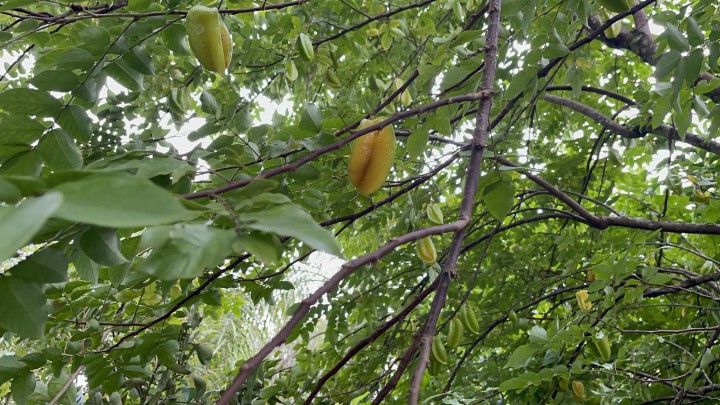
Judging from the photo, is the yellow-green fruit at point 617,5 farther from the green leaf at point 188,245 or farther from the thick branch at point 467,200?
the green leaf at point 188,245

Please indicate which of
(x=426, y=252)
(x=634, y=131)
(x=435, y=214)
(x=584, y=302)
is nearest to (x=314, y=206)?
(x=426, y=252)

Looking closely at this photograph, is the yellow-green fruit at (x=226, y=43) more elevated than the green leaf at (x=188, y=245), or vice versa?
the yellow-green fruit at (x=226, y=43)

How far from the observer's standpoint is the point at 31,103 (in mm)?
1052

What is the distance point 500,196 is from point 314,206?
400mm

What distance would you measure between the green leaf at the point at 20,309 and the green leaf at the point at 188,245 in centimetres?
28

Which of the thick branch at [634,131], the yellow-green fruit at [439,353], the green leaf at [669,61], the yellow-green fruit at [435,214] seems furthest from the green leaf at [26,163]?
the thick branch at [634,131]

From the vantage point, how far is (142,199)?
0.42 metres

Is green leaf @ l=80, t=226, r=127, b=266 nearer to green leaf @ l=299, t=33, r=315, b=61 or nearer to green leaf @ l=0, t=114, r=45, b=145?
green leaf @ l=0, t=114, r=45, b=145

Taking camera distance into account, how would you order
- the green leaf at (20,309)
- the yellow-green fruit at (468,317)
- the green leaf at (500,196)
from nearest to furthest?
the green leaf at (20,309) → the green leaf at (500,196) → the yellow-green fruit at (468,317)

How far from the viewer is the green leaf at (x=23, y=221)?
1.16 ft

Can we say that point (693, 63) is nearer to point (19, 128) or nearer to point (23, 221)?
point (19, 128)

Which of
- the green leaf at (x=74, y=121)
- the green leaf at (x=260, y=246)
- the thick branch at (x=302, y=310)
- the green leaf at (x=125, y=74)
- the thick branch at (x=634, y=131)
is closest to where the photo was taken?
the thick branch at (x=302, y=310)

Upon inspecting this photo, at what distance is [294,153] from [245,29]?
62.9 inches

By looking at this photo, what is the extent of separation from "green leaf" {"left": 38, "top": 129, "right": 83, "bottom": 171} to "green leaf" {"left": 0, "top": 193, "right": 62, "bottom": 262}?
2.16 feet
